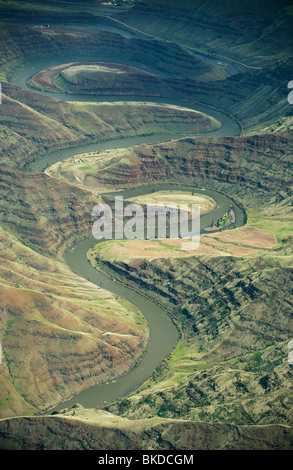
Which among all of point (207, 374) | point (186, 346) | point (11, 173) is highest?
point (11, 173)

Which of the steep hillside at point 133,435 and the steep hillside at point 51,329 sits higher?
the steep hillside at point 51,329

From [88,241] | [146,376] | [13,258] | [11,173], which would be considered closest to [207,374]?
A: [146,376]

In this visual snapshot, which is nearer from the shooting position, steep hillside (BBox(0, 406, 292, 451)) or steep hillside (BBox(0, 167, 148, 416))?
steep hillside (BBox(0, 406, 292, 451))

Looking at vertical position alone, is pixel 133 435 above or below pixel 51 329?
below

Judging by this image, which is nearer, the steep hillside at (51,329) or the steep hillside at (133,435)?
the steep hillside at (133,435)

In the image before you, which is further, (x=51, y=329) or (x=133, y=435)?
(x=51, y=329)

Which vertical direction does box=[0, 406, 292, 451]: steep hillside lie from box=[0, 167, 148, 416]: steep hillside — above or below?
below

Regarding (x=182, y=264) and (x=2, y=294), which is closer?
(x=2, y=294)

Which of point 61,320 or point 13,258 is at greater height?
point 13,258
